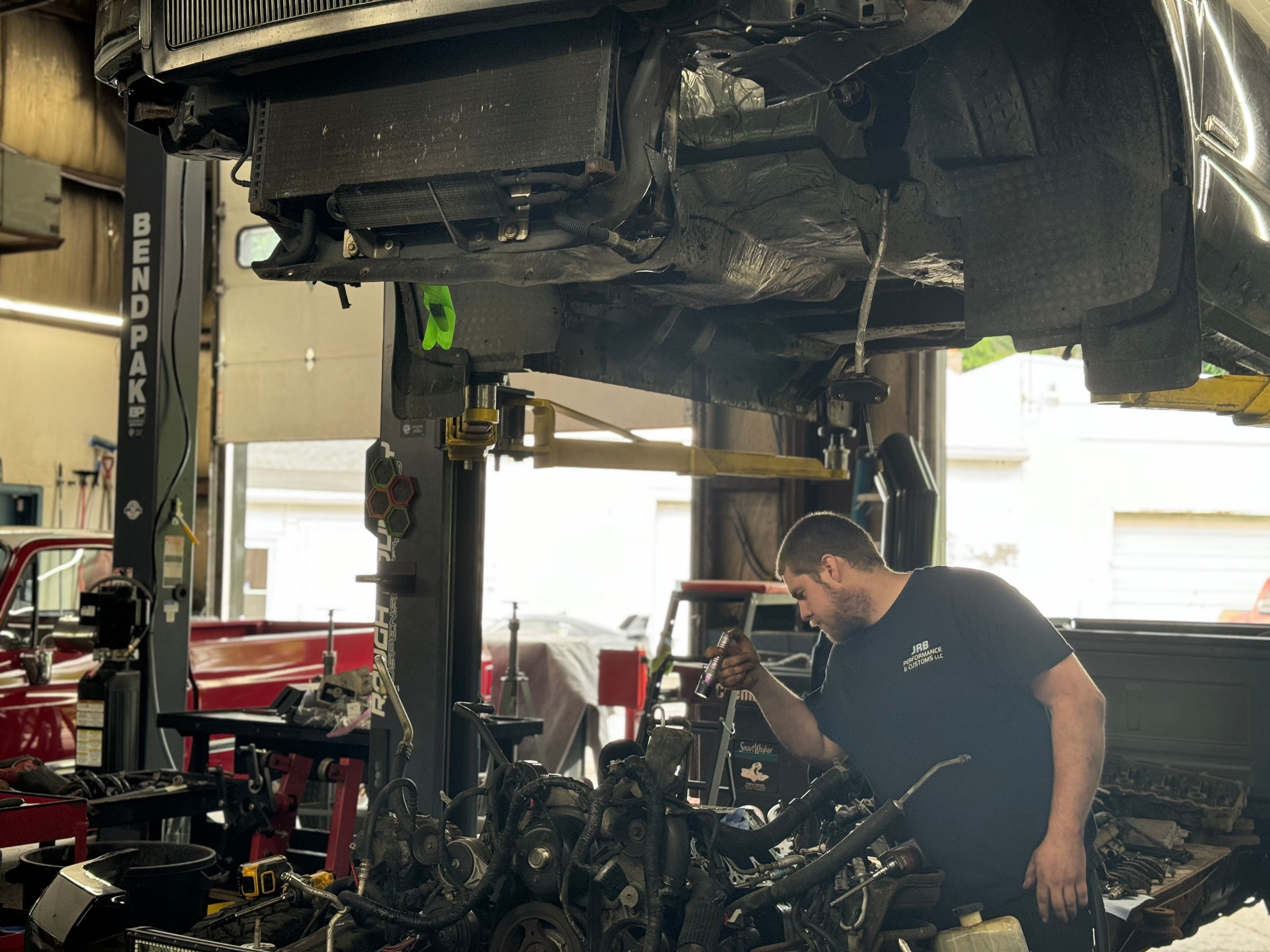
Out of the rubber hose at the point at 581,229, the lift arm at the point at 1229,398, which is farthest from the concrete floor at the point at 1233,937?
the rubber hose at the point at 581,229

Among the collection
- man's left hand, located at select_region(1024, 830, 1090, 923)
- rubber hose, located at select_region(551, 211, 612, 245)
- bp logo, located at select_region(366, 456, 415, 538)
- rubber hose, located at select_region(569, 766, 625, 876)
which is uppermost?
rubber hose, located at select_region(551, 211, 612, 245)

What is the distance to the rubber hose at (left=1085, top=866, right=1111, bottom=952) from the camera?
284 cm

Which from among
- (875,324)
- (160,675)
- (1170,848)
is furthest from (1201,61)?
(160,675)

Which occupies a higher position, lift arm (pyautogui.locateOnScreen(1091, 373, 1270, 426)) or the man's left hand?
lift arm (pyautogui.locateOnScreen(1091, 373, 1270, 426))

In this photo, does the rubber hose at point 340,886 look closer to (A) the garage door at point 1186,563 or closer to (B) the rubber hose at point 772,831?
(B) the rubber hose at point 772,831

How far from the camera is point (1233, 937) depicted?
592 cm

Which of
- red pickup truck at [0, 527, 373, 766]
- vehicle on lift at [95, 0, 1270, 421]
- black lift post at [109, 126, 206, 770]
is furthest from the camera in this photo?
red pickup truck at [0, 527, 373, 766]

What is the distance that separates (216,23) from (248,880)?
6.58ft

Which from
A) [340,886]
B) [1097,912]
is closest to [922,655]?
[1097,912]

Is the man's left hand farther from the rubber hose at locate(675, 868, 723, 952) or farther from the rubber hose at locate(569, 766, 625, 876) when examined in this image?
the rubber hose at locate(569, 766, 625, 876)

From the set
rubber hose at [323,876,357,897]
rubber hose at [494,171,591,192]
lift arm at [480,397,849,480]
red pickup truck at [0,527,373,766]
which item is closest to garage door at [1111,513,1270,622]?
lift arm at [480,397,849,480]

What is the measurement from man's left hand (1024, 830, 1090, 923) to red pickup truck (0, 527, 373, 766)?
4.27m

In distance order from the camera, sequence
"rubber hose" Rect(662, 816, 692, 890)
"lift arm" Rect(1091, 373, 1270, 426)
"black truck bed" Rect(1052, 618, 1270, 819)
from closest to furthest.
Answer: "rubber hose" Rect(662, 816, 692, 890) < "lift arm" Rect(1091, 373, 1270, 426) < "black truck bed" Rect(1052, 618, 1270, 819)

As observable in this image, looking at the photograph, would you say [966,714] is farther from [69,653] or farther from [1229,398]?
[69,653]
